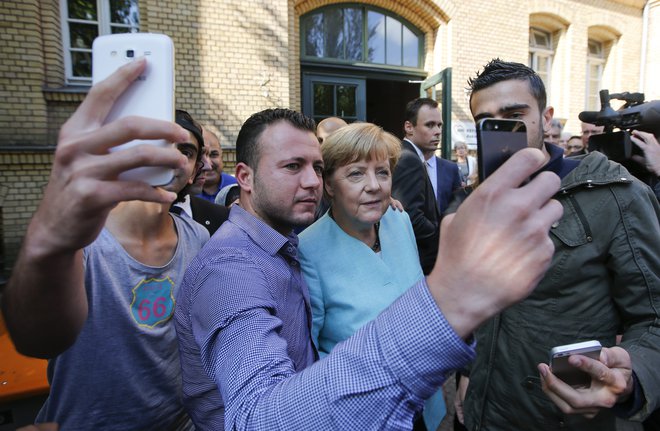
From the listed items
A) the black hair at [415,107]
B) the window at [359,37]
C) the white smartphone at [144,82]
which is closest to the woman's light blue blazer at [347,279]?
the white smartphone at [144,82]

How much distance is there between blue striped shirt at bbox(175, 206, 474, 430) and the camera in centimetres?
60

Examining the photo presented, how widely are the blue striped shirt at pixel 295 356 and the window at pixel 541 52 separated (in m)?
10.00

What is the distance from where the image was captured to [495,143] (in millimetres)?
764

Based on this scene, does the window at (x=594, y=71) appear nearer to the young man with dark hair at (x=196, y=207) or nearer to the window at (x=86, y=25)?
the window at (x=86, y=25)

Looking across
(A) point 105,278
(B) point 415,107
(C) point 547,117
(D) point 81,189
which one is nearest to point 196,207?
(A) point 105,278

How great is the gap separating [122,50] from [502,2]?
29.7ft

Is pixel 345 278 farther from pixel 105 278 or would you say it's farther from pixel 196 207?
pixel 196 207

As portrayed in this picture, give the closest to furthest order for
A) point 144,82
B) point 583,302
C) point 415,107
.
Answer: point 144,82
point 583,302
point 415,107

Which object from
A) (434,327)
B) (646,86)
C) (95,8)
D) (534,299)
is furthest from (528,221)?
(646,86)

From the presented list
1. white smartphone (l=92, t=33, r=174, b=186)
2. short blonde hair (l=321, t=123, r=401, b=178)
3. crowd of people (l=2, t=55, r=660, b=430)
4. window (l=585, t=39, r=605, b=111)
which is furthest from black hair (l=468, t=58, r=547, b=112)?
window (l=585, t=39, r=605, b=111)

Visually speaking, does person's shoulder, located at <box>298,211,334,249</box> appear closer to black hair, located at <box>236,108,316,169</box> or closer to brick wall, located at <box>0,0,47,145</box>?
black hair, located at <box>236,108,316,169</box>

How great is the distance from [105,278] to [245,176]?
71 centimetres

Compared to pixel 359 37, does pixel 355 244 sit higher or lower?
lower

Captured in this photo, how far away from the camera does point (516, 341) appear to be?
157cm
